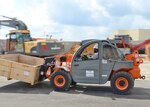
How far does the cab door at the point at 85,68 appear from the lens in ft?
41.4

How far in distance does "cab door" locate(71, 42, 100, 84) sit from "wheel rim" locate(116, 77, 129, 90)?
0.78 m

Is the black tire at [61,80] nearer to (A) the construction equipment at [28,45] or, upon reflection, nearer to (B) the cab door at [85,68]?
(B) the cab door at [85,68]

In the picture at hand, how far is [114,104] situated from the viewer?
406 inches

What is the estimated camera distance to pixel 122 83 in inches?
488

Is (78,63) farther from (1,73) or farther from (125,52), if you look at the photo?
(1,73)

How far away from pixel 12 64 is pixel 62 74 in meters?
2.08

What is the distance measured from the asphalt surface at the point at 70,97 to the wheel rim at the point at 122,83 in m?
0.38

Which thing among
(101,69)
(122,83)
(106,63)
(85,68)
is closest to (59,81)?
(85,68)

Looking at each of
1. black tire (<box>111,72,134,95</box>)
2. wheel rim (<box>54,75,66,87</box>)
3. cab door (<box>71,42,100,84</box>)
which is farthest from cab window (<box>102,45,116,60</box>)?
wheel rim (<box>54,75,66,87</box>)

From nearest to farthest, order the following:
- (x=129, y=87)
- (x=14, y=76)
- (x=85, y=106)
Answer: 1. (x=85, y=106)
2. (x=129, y=87)
3. (x=14, y=76)

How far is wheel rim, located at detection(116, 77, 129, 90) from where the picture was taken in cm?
1237

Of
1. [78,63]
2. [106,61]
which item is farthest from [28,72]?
[106,61]

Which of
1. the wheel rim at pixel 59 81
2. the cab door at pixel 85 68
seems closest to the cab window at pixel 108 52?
the cab door at pixel 85 68

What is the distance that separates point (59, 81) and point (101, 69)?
1.74 m
